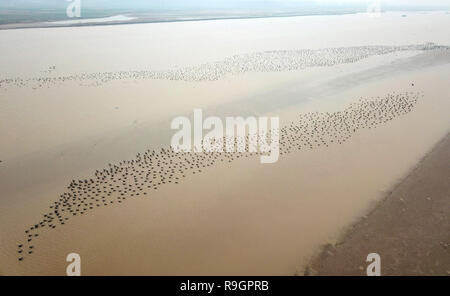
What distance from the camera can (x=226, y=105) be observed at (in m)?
25.8

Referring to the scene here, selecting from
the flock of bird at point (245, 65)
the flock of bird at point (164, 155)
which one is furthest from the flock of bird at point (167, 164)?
the flock of bird at point (245, 65)

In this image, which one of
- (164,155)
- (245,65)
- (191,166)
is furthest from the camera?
(245,65)

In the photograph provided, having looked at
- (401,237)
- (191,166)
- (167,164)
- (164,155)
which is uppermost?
(164,155)

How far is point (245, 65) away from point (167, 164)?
81.9 ft

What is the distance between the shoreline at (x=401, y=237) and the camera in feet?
35.3

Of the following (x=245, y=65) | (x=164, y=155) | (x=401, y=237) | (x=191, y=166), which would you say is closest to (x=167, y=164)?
(x=164, y=155)

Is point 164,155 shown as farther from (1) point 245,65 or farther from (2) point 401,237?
(1) point 245,65

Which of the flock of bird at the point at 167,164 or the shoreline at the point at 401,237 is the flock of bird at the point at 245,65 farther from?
the shoreline at the point at 401,237

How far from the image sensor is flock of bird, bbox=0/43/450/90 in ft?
106

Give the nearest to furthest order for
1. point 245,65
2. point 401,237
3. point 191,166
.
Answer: point 401,237
point 191,166
point 245,65

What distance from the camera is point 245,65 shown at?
38.8 m

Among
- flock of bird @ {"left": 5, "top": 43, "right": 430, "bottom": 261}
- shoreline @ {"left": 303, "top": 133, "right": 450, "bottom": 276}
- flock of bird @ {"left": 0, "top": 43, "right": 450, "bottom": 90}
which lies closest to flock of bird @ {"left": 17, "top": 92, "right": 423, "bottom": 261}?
flock of bird @ {"left": 5, "top": 43, "right": 430, "bottom": 261}
